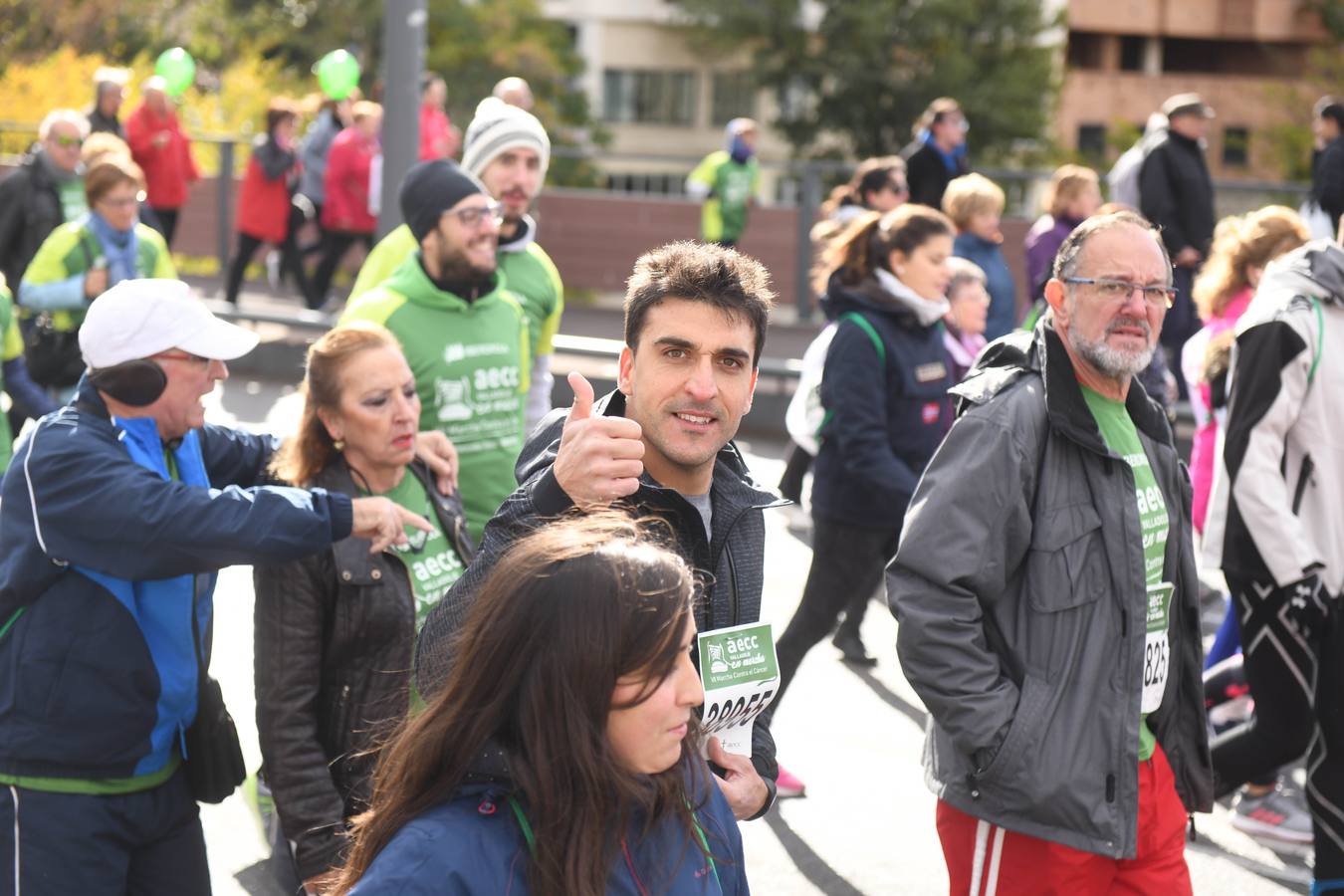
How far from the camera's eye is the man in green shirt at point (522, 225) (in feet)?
21.5

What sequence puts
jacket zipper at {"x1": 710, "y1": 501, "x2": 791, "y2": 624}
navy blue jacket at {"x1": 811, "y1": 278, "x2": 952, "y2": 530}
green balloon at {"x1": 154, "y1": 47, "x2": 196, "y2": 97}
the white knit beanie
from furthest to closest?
green balloon at {"x1": 154, "y1": 47, "x2": 196, "y2": 97} → the white knit beanie → navy blue jacket at {"x1": 811, "y1": 278, "x2": 952, "y2": 530} → jacket zipper at {"x1": 710, "y1": 501, "x2": 791, "y2": 624}

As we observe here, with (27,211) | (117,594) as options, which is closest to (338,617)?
(117,594)

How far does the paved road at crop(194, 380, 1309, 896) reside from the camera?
571 cm

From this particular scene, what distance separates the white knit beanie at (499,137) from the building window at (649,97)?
167 feet

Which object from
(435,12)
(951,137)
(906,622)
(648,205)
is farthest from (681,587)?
(435,12)

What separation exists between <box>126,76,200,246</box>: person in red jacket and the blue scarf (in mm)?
7559

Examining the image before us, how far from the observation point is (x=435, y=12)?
127 ft

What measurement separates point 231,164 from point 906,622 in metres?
16.0

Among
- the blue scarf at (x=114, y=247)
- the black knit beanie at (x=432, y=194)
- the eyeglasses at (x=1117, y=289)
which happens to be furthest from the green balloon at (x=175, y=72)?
the eyeglasses at (x=1117, y=289)

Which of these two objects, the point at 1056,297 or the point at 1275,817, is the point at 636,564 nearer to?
the point at 1056,297

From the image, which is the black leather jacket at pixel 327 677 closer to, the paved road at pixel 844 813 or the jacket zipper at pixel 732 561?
the jacket zipper at pixel 732 561

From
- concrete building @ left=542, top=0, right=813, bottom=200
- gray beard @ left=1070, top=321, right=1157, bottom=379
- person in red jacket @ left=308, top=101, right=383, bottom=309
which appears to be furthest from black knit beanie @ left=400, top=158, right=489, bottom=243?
concrete building @ left=542, top=0, right=813, bottom=200

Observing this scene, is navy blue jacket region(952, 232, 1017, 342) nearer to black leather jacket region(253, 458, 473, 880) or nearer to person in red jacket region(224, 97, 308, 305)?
black leather jacket region(253, 458, 473, 880)

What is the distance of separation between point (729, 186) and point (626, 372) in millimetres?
13892
